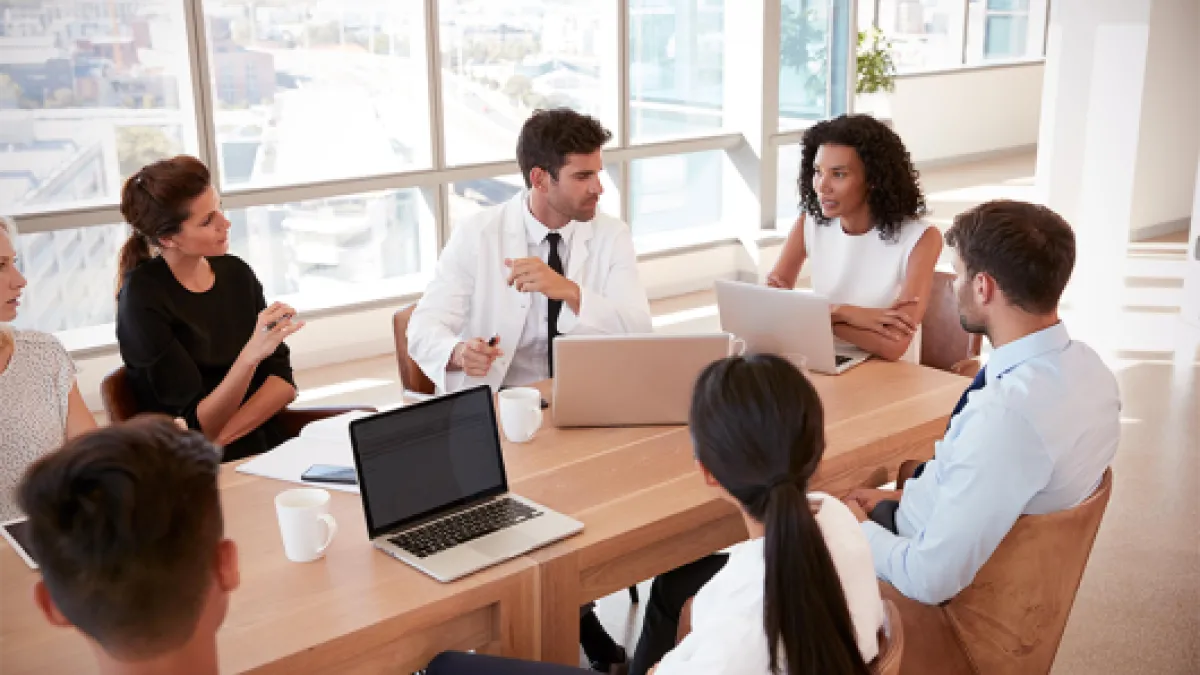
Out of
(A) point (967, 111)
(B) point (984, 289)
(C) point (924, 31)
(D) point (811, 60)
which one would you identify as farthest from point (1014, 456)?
(A) point (967, 111)

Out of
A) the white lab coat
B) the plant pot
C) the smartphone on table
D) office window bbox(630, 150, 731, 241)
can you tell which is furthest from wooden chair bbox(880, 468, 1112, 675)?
the plant pot

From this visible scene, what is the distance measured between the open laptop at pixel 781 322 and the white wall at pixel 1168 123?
5.50 m

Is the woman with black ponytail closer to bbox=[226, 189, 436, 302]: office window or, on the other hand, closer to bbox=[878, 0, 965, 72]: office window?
bbox=[226, 189, 436, 302]: office window

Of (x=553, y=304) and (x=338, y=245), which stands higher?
(x=553, y=304)

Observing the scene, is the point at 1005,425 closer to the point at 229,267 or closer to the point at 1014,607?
the point at 1014,607

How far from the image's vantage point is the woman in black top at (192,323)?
287 cm

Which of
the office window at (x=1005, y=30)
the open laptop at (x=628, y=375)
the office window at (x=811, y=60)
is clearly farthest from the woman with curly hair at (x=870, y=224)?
the office window at (x=1005, y=30)

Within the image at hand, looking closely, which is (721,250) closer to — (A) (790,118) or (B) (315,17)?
(A) (790,118)

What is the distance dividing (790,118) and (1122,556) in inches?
156

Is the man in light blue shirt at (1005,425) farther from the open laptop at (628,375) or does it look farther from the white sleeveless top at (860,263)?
the white sleeveless top at (860,263)

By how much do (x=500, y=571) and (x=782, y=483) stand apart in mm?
538

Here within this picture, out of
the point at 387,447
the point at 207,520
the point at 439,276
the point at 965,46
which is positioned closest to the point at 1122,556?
the point at 439,276

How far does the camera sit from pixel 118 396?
9.30 ft

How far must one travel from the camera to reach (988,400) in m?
2.15
